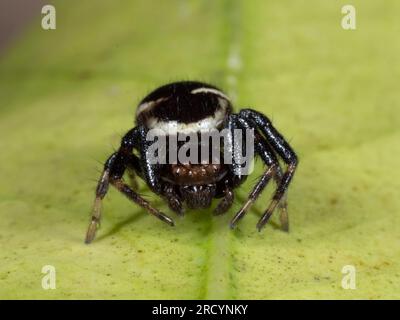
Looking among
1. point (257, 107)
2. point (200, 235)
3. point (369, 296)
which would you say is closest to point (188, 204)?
point (200, 235)

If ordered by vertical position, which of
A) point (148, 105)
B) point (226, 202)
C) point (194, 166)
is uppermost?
point (148, 105)

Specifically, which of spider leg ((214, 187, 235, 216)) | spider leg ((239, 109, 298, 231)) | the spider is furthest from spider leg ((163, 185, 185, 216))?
spider leg ((239, 109, 298, 231))

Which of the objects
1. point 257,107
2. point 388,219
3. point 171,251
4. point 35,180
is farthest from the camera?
point 257,107

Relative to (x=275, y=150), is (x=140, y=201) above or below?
below

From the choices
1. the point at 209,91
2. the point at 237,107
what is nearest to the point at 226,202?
the point at 209,91

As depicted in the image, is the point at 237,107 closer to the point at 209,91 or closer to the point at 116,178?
the point at 209,91

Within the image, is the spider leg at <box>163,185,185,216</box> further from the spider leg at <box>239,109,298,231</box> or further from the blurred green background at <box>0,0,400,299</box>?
the spider leg at <box>239,109,298,231</box>

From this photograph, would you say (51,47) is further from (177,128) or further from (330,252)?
(330,252)
